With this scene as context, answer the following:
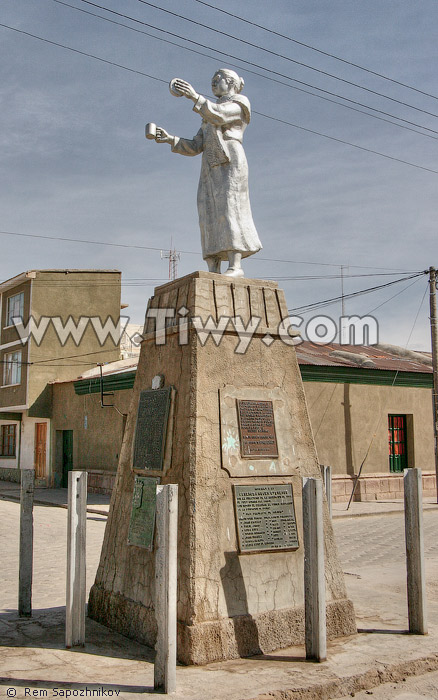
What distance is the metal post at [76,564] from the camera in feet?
16.5

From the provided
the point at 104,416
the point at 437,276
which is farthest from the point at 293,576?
the point at 104,416

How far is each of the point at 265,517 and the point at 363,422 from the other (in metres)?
14.0

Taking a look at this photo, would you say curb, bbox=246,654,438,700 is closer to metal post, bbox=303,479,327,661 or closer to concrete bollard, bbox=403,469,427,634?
metal post, bbox=303,479,327,661

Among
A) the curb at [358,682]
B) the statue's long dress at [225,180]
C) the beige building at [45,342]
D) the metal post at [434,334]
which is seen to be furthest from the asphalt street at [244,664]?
the beige building at [45,342]

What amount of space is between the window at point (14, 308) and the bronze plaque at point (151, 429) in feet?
70.9


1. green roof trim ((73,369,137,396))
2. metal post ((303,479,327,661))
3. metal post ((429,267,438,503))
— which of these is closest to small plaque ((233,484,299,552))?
metal post ((303,479,327,661))

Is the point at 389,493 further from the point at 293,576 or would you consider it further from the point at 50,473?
the point at 293,576

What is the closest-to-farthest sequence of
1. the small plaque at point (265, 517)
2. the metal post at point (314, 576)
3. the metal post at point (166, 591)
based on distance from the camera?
1. the metal post at point (166, 591)
2. the metal post at point (314, 576)
3. the small plaque at point (265, 517)

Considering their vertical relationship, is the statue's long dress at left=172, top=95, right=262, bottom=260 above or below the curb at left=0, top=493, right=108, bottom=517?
above

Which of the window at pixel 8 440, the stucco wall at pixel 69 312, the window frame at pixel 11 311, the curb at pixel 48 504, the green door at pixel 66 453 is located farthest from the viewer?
the window at pixel 8 440

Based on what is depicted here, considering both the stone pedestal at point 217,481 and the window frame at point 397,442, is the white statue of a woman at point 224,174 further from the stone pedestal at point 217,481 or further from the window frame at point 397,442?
the window frame at point 397,442

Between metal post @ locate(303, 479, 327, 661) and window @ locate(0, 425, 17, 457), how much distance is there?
24.0 metres

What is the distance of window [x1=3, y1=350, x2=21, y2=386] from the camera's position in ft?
85.8

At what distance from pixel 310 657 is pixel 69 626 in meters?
1.82
